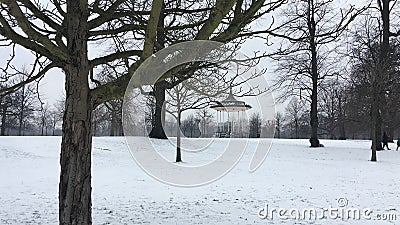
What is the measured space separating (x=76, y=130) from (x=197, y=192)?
5.78 m

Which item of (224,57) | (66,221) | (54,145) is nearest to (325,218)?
(224,57)

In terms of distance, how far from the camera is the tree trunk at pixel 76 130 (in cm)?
371

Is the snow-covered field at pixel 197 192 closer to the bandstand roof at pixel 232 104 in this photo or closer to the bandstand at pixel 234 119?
the bandstand at pixel 234 119

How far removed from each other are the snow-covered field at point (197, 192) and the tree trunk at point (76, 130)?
2289mm

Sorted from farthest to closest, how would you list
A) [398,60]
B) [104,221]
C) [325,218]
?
[398,60], [325,218], [104,221]

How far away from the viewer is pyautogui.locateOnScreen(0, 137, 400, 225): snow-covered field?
6390 mm

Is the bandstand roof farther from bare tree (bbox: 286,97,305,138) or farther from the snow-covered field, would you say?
bare tree (bbox: 286,97,305,138)

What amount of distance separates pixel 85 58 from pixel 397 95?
20987 mm

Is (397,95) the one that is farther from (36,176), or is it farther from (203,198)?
(36,176)

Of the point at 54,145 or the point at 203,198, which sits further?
the point at 54,145

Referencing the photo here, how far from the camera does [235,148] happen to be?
43.4 feet

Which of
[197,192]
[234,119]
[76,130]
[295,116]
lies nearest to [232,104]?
[197,192]

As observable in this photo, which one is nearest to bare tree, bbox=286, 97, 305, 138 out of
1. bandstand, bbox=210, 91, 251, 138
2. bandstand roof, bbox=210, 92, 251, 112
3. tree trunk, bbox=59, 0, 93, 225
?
bandstand, bbox=210, 91, 251, 138

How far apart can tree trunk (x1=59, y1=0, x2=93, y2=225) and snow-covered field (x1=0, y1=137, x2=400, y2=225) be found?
2289 millimetres
